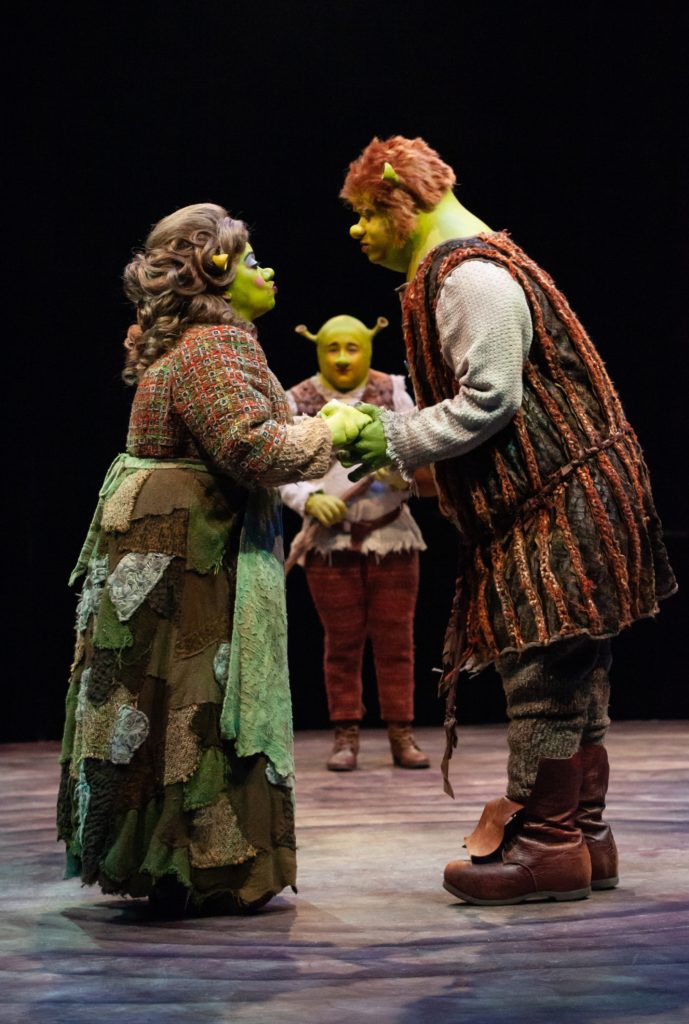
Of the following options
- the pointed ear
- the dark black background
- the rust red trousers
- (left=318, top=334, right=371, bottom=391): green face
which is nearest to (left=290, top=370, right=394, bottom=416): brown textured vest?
(left=318, top=334, right=371, bottom=391): green face

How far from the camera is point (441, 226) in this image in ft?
9.86

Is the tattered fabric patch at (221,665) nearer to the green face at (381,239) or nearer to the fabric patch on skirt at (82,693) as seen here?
the fabric patch on skirt at (82,693)

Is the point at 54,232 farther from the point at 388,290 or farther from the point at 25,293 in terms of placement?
the point at 388,290

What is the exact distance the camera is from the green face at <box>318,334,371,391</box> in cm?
495

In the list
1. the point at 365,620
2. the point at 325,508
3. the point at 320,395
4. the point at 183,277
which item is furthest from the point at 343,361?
the point at 183,277

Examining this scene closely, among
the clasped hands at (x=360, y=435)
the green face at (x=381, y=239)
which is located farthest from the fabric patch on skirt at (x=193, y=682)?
the green face at (x=381, y=239)

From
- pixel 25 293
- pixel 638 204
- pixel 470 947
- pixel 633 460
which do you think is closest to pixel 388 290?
pixel 638 204

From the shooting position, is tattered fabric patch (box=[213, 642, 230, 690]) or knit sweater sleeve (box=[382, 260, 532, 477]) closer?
knit sweater sleeve (box=[382, 260, 532, 477])

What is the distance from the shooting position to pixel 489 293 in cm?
278

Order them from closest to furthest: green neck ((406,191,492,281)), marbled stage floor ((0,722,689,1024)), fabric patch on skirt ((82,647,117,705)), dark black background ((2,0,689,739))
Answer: marbled stage floor ((0,722,689,1024)) < fabric patch on skirt ((82,647,117,705)) < green neck ((406,191,492,281)) < dark black background ((2,0,689,739))

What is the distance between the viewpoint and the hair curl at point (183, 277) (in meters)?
2.95

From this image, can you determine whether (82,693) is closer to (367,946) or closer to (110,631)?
(110,631)

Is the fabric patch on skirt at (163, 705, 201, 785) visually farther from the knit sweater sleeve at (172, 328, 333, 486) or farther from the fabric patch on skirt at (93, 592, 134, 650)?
the knit sweater sleeve at (172, 328, 333, 486)

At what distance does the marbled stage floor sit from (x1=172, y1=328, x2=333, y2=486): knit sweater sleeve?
865 millimetres
